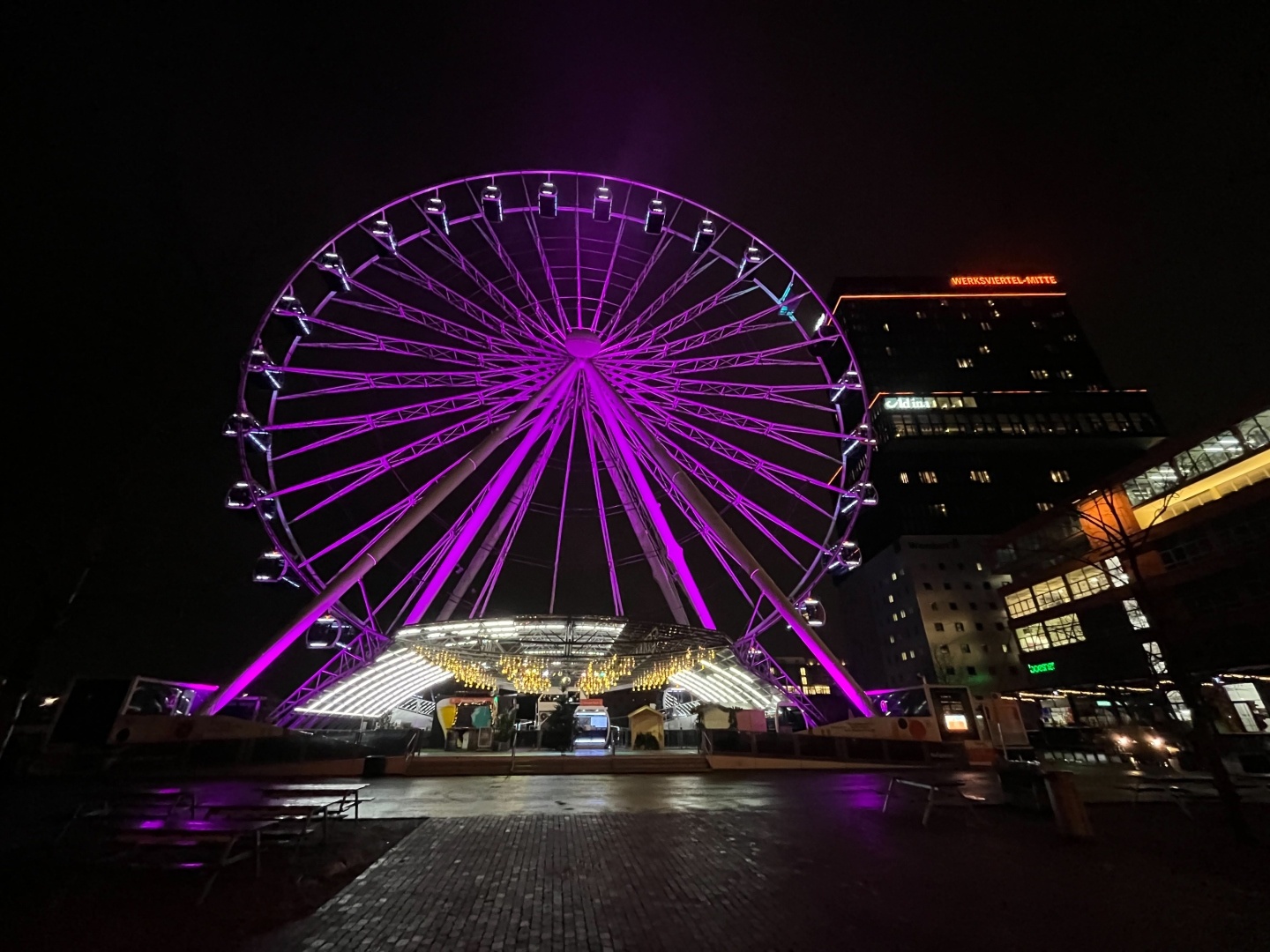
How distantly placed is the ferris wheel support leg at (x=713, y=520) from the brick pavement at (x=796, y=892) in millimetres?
14271

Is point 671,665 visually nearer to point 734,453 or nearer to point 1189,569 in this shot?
point 734,453

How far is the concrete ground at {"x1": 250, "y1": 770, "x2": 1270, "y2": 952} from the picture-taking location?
16.1ft

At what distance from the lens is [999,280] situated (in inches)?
3999

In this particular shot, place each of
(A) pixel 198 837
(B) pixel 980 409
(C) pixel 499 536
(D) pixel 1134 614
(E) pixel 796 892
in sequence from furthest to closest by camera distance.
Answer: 1. (B) pixel 980 409
2. (D) pixel 1134 614
3. (C) pixel 499 536
4. (A) pixel 198 837
5. (E) pixel 796 892

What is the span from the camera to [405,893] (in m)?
6.07

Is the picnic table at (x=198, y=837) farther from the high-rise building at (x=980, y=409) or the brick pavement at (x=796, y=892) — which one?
the high-rise building at (x=980, y=409)

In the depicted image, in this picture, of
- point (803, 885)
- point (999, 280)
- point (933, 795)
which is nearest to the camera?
point (803, 885)

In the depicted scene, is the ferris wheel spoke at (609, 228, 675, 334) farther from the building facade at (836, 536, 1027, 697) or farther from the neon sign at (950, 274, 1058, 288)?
the neon sign at (950, 274, 1058, 288)

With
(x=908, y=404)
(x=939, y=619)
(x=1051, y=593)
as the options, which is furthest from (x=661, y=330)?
(x=908, y=404)

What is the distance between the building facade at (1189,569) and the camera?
94.5ft

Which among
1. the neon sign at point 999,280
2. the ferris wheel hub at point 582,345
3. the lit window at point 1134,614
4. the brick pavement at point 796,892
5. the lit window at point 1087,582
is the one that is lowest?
the brick pavement at point 796,892

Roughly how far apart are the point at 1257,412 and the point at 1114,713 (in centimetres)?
2821

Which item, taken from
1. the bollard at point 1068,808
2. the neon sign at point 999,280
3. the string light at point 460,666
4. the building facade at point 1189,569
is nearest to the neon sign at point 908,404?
the neon sign at point 999,280

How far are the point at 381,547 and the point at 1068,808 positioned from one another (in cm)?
2107
